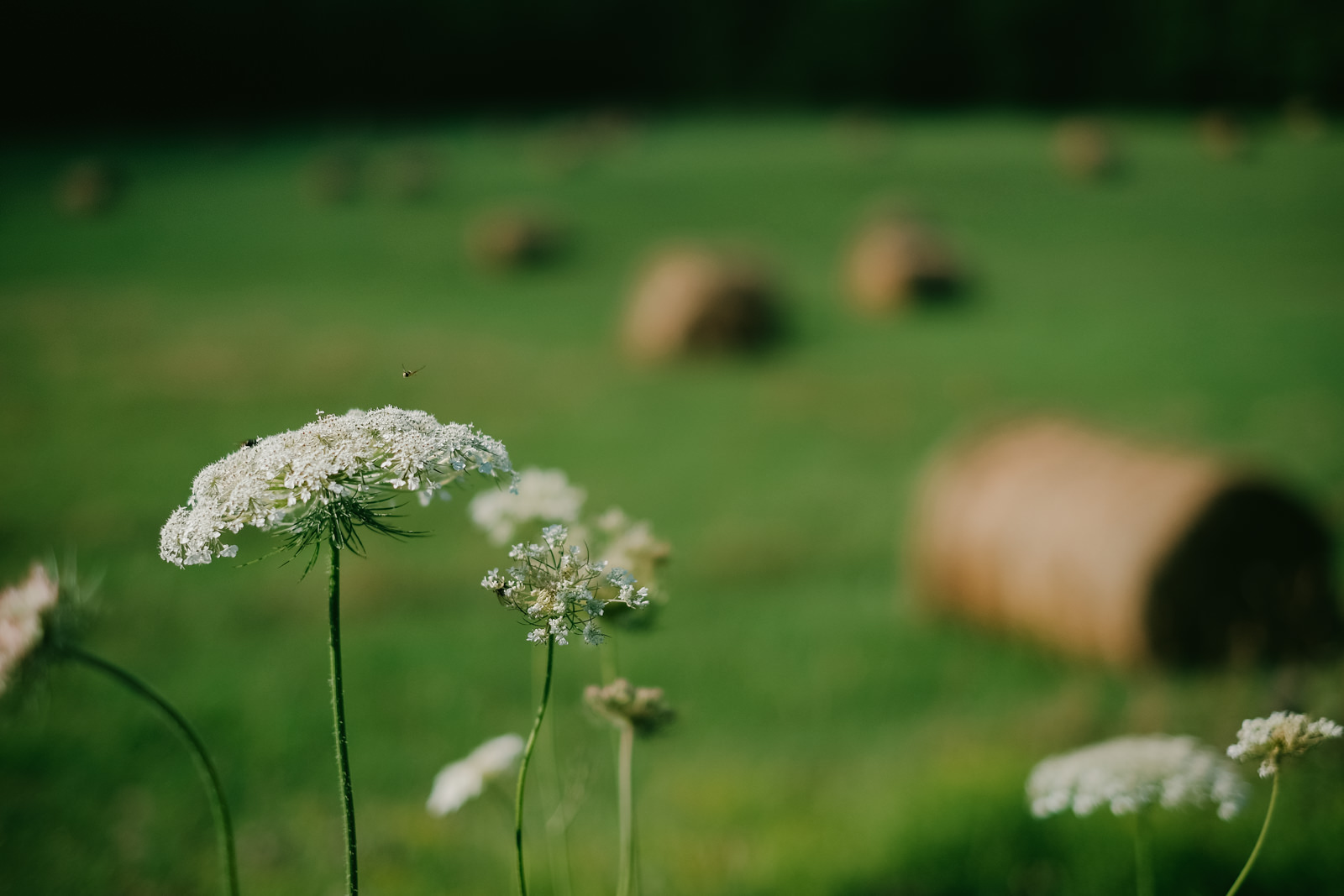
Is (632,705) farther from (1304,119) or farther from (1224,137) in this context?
(1224,137)

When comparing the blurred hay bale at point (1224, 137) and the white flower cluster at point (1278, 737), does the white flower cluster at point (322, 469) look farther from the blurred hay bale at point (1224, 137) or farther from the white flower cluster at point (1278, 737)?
the blurred hay bale at point (1224, 137)

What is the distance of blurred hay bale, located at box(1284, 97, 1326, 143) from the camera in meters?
21.6

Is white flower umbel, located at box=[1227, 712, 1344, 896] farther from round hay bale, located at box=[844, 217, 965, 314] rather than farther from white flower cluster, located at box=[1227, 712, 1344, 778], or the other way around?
round hay bale, located at box=[844, 217, 965, 314]

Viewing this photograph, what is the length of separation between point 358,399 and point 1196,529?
9174 millimetres

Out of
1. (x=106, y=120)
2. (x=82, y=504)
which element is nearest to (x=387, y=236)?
(x=82, y=504)

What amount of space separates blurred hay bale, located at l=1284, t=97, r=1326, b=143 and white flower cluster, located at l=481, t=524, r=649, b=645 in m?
25.8

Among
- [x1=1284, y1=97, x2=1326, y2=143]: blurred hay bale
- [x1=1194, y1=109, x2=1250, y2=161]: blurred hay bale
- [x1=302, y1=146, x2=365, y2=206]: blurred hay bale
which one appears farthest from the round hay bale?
[x1=302, y1=146, x2=365, y2=206]: blurred hay bale

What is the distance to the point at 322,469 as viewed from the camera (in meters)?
1.31

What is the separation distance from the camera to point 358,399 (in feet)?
36.6

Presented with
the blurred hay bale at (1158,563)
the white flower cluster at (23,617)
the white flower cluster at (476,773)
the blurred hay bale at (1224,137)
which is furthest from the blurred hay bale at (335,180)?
the white flower cluster at (23,617)

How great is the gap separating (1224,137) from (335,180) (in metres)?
25.4

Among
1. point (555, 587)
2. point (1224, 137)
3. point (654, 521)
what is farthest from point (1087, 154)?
point (555, 587)

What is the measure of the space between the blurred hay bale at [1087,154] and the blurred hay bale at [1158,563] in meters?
22.0

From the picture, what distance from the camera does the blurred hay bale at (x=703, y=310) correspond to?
45.2ft
